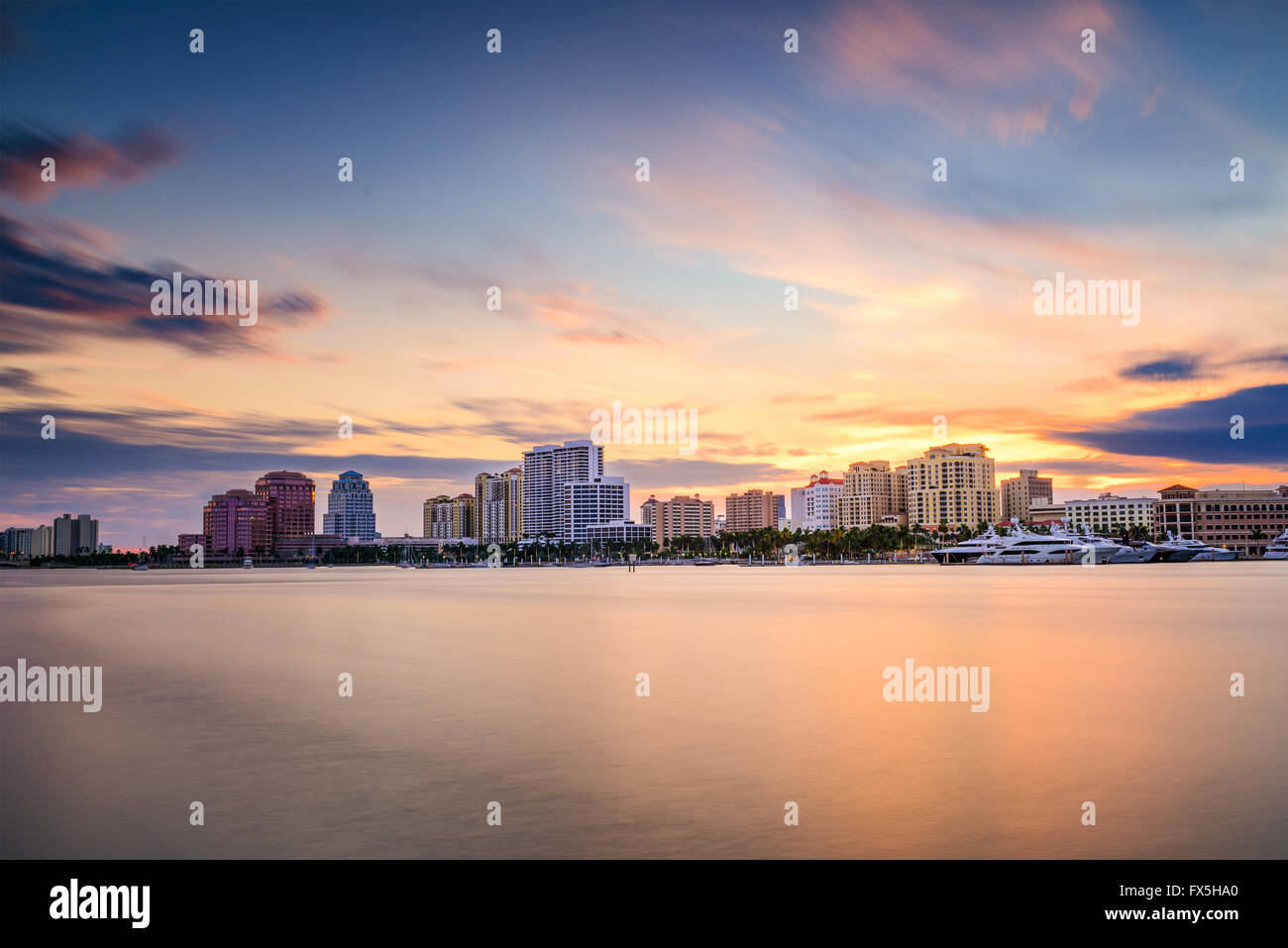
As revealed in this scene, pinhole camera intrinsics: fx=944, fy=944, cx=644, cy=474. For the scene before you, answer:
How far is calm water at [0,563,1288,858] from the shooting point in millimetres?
11609

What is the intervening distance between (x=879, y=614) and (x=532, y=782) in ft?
130

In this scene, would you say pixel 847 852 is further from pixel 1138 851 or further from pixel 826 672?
pixel 826 672

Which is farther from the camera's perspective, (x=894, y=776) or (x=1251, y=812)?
(x=894, y=776)

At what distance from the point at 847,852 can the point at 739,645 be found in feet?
75.8

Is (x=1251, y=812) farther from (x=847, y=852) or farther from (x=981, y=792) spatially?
(x=847, y=852)

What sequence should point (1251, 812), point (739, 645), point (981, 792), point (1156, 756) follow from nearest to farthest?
point (1251, 812) < point (981, 792) < point (1156, 756) < point (739, 645)

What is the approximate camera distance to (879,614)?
50844 mm

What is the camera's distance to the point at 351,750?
1659 centimetres

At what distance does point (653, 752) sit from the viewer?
16.3 meters

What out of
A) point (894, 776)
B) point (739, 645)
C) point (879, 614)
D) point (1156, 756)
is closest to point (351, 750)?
point (894, 776)

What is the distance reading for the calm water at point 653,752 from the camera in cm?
1161
